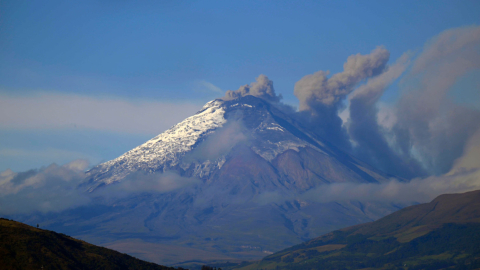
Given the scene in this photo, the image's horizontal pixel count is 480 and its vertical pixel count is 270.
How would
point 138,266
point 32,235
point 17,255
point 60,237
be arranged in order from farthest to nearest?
1. point 138,266
2. point 60,237
3. point 32,235
4. point 17,255

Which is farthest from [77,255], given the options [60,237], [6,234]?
[6,234]

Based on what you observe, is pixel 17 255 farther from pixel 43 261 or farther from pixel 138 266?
pixel 138 266

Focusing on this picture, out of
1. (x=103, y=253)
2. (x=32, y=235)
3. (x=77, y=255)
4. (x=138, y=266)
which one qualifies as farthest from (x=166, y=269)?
(x=32, y=235)

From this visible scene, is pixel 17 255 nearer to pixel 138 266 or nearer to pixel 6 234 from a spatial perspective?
pixel 6 234

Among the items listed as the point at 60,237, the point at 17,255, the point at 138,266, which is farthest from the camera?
the point at 138,266

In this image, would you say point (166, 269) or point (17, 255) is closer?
point (17, 255)

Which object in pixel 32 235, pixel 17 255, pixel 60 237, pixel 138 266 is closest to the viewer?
pixel 17 255

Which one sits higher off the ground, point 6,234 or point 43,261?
point 6,234
